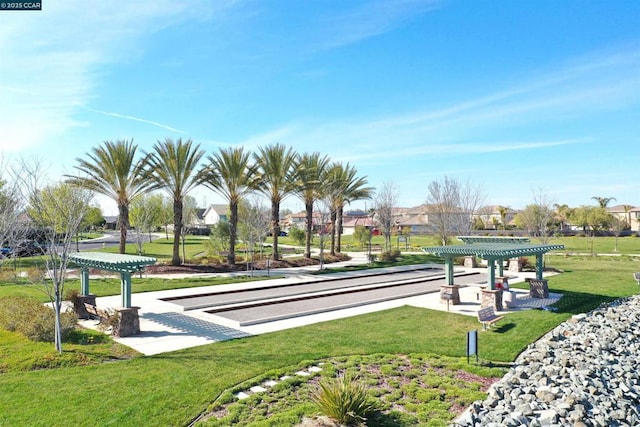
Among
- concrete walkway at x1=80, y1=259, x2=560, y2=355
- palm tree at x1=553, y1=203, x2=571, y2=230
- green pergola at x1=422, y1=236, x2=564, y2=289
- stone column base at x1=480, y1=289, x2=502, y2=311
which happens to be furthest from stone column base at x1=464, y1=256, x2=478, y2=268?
palm tree at x1=553, y1=203, x2=571, y2=230

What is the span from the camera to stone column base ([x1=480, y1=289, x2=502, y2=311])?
15250mm

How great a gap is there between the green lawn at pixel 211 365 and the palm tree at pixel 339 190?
2048 cm

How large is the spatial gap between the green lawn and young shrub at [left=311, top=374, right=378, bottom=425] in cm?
214

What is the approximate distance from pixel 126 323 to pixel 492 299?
11.8m

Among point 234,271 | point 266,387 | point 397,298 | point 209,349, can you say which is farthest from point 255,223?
point 266,387

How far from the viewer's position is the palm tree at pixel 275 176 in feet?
99.4

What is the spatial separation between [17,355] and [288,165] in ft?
74.7

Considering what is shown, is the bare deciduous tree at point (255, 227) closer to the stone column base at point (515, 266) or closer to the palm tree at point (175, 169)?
the palm tree at point (175, 169)

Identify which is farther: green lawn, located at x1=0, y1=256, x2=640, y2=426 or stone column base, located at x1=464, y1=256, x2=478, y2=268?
stone column base, located at x1=464, y1=256, x2=478, y2=268

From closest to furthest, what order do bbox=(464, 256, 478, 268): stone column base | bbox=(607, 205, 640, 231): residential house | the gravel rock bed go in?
the gravel rock bed → bbox=(464, 256, 478, 268): stone column base → bbox=(607, 205, 640, 231): residential house

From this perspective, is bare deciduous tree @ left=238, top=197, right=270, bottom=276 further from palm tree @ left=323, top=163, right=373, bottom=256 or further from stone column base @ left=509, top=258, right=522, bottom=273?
stone column base @ left=509, top=258, right=522, bottom=273

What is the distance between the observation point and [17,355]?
32.0 ft

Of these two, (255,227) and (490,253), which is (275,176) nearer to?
(255,227)

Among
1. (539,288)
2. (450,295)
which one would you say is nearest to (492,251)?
(450,295)
